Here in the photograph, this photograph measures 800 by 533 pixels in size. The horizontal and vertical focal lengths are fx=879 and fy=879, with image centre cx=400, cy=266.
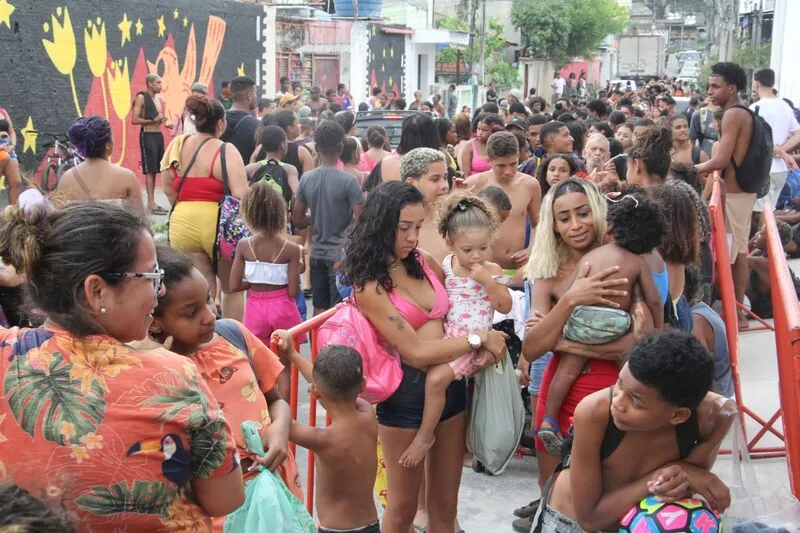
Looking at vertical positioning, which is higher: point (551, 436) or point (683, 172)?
point (683, 172)

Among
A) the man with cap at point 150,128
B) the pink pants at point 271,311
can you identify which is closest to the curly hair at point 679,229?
the pink pants at point 271,311

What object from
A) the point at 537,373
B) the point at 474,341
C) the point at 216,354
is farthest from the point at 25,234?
the point at 537,373

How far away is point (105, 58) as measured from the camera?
1648 cm

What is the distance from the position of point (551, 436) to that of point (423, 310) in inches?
32.7

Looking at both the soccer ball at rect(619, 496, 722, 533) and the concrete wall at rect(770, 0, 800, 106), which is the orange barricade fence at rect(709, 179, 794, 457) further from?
the concrete wall at rect(770, 0, 800, 106)

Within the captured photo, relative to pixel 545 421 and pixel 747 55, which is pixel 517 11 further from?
pixel 545 421

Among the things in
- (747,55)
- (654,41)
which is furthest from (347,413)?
(654,41)

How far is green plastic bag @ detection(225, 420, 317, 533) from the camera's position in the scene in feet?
9.31

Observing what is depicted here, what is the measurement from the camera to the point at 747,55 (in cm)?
2848

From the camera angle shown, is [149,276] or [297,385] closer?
[149,276]

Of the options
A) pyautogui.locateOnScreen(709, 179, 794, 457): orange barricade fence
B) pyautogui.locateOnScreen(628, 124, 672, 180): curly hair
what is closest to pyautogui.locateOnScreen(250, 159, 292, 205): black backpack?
pyautogui.locateOnScreen(628, 124, 672, 180): curly hair

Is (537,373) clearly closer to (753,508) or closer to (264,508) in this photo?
(753,508)

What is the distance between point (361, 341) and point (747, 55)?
28.0 metres

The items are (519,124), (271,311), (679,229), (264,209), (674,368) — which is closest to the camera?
(674,368)
